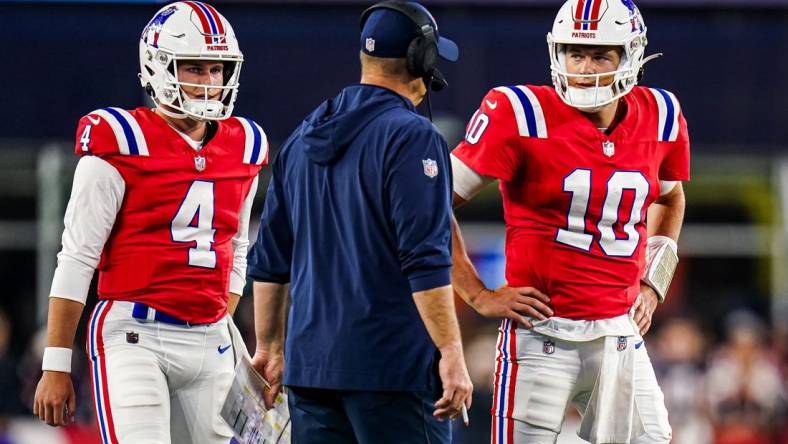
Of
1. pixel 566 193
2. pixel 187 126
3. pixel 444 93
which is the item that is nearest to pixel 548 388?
pixel 566 193

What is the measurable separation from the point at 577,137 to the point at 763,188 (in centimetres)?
872

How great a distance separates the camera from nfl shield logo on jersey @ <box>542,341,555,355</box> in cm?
412

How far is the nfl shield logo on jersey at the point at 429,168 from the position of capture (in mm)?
3504

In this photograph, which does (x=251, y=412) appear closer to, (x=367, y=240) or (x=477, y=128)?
(x=367, y=240)

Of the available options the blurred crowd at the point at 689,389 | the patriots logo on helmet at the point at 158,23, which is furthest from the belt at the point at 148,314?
the blurred crowd at the point at 689,389

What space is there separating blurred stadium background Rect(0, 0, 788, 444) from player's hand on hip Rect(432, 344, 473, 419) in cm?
704

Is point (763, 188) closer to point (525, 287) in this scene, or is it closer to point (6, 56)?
point (6, 56)

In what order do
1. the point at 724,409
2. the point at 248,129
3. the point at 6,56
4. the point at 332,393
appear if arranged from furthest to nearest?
the point at 6,56 → the point at 724,409 → the point at 248,129 → the point at 332,393

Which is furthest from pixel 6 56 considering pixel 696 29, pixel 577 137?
pixel 577 137

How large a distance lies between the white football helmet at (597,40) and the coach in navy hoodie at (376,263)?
59 centimetres

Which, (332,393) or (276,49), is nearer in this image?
(332,393)

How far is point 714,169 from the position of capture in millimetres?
12367

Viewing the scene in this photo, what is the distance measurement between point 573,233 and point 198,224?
114cm

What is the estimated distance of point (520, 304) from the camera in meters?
4.13
